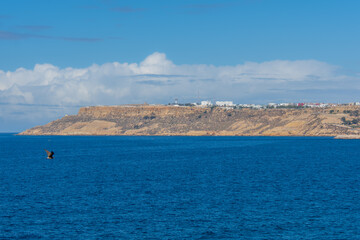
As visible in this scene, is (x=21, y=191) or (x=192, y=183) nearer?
(x=21, y=191)

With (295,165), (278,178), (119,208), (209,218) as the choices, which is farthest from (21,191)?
(295,165)

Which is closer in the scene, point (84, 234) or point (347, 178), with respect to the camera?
point (84, 234)

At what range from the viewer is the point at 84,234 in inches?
1437

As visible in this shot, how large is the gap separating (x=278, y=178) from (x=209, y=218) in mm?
29233

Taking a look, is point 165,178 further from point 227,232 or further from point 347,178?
point 227,232

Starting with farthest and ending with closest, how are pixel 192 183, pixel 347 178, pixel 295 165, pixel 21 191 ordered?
pixel 295 165
pixel 347 178
pixel 192 183
pixel 21 191

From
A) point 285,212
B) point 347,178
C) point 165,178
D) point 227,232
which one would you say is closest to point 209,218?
point 227,232

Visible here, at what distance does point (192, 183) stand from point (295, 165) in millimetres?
33501

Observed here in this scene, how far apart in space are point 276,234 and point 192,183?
27544mm

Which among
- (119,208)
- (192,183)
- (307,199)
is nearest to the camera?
(119,208)

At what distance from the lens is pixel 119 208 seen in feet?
149

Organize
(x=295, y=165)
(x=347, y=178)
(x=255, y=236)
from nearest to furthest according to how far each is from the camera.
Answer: (x=255, y=236)
(x=347, y=178)
(x=295, y=165)

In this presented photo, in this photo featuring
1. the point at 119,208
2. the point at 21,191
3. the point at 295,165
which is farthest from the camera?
the point at 295,165

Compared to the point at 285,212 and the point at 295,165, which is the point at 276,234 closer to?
the point at 285,212
